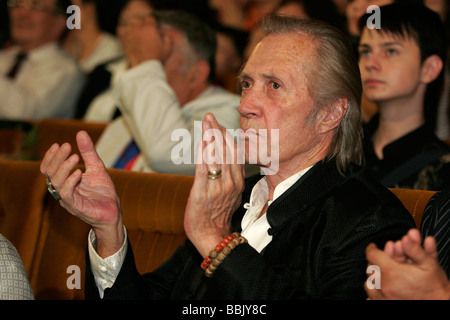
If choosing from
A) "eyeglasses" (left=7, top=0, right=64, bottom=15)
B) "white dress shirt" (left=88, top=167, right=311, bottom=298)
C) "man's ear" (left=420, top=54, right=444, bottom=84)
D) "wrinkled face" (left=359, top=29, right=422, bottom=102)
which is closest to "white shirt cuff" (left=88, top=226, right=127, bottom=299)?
"white dress shirt" (left=88, top=167, right=311, bottom=298)

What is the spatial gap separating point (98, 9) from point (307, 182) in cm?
352

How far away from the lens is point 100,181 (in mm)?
1586

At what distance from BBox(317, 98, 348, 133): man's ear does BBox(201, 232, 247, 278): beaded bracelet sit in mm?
417

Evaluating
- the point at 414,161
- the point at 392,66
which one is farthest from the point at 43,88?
the point at 414,161

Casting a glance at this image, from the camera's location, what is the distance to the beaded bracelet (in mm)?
1408

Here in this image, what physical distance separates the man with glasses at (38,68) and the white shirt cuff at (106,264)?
267 cm

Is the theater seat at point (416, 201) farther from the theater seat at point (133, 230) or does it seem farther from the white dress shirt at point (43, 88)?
the white dress shirt at point (43, 88)

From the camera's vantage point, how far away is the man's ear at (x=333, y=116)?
65.9 inches

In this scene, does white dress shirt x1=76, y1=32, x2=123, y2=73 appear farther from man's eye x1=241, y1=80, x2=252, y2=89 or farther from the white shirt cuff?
the white shirt cuff

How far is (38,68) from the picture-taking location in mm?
4406

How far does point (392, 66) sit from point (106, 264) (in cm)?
142

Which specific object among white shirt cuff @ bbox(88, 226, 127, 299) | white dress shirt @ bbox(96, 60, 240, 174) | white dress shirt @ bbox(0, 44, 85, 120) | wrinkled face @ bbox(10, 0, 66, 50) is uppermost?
white shirt cuff @ bbox(88, 226, 127, 299)

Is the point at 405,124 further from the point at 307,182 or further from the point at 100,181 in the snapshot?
the point at 100,181

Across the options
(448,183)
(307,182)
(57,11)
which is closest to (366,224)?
(307,182)
